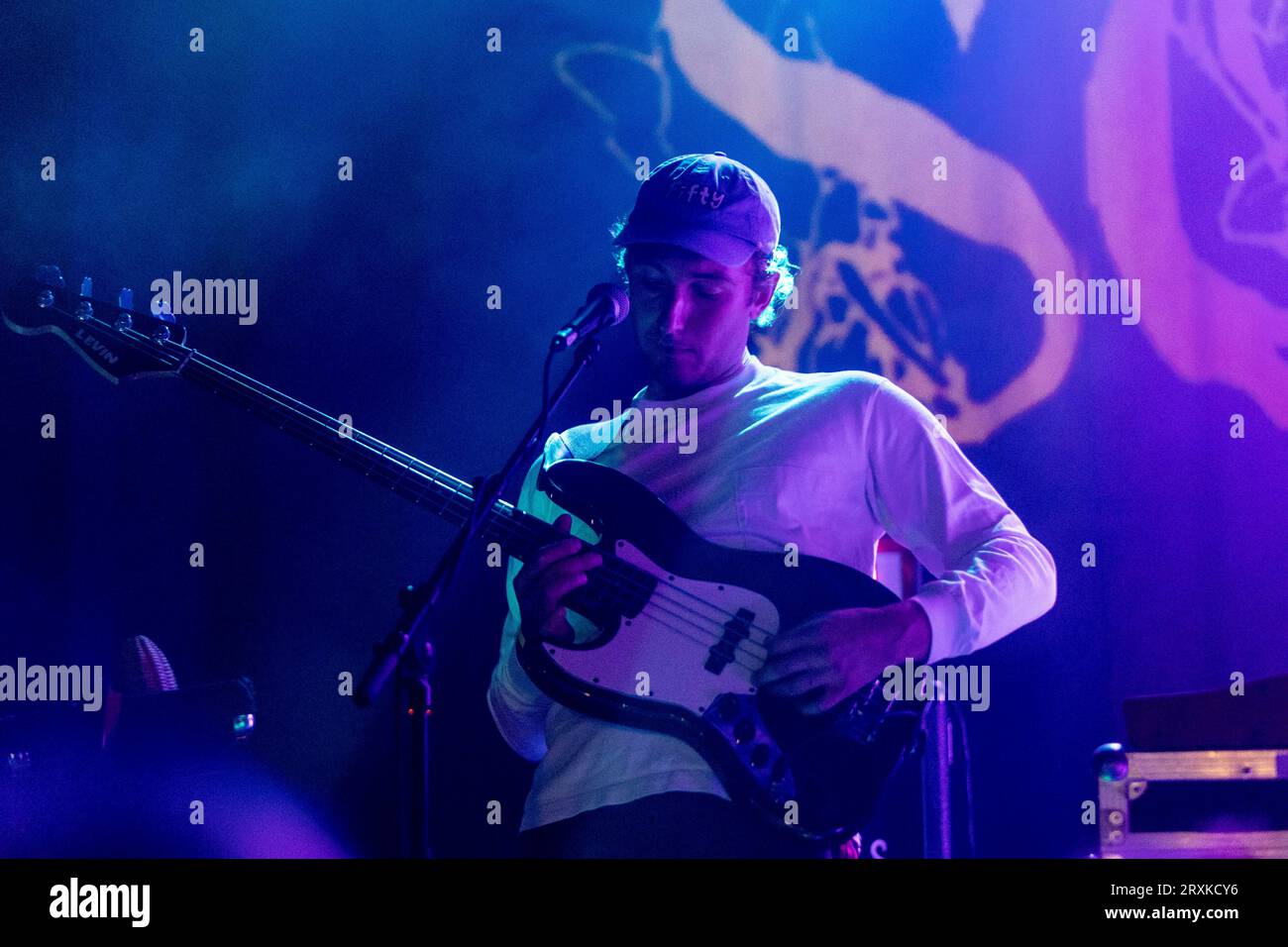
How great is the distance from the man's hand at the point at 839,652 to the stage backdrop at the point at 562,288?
0.49 m

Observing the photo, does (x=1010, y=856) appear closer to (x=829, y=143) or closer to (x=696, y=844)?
(x=696, y=844)

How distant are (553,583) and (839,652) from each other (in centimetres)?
52

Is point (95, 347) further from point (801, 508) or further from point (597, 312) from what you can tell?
point (801, 508)

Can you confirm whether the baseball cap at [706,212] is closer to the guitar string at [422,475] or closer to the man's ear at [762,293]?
the man's ear at [762,293]

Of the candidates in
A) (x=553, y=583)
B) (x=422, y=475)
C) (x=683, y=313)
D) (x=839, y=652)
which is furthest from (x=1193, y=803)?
(x=422, y=475)

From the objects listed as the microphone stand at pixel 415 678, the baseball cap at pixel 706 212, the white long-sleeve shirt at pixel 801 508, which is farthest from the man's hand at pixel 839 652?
the baseball cap at pixel 706 212

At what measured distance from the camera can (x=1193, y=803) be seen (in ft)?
6.56

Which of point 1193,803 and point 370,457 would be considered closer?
point 1193,803

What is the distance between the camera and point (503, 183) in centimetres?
268

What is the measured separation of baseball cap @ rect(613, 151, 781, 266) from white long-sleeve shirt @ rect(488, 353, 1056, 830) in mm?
250

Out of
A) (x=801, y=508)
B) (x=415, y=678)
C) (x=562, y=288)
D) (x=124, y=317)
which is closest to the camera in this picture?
(x=415, y=678)

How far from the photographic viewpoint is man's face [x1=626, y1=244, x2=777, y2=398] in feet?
7.79

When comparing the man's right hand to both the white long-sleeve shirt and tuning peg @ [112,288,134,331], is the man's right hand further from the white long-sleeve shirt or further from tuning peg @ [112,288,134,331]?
tuning peg @ [112,288,134,331]
